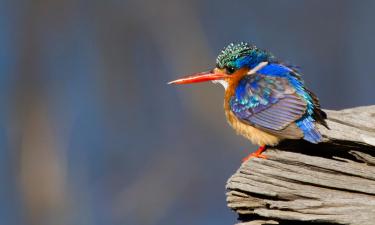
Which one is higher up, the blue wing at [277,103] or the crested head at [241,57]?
the crested head at [241,57]

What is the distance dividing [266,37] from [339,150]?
11.6 ft

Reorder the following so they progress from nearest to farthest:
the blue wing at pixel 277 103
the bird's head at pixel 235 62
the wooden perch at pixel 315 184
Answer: the wooden perch at pixel 315 184, the blue wing at pixel 277 103, the bird's head at pixel 235 62

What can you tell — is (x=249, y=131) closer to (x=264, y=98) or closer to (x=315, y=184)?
(x=264, y=98)

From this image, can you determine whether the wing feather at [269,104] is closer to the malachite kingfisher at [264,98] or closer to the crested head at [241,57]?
the malachite kingfisher at [264,98]

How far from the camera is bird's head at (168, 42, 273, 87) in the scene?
487 cm

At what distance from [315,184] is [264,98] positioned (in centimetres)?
63

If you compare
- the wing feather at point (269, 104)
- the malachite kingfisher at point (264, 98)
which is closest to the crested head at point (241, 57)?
the malachite kingfisher at point (264, 98)

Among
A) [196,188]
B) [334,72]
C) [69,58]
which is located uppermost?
[69,58]

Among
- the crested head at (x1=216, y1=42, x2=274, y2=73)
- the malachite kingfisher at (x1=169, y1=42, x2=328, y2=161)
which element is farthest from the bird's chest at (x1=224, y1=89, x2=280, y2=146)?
the crested head at (x1=216, y1=42, x2=274, y2=73)

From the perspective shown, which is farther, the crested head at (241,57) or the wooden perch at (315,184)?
the crested head at (241,57)

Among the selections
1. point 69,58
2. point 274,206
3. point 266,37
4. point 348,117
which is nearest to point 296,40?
point 266,37

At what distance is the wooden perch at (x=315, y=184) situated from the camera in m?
4.04

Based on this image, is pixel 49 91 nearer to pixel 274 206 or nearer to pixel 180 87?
pixel 180 87

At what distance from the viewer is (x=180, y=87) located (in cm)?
795
